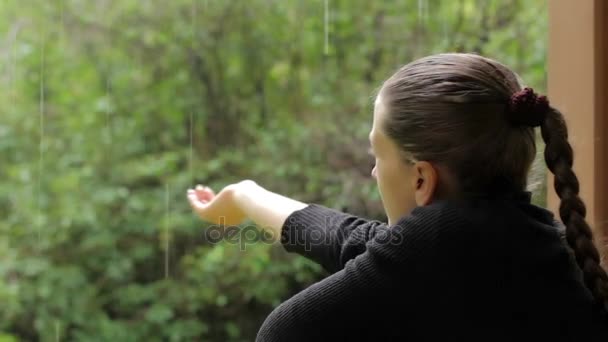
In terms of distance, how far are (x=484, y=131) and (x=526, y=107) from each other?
5 centimetres

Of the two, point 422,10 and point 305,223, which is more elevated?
point 422,10

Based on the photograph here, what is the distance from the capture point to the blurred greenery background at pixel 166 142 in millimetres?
1380

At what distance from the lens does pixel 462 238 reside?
648mm

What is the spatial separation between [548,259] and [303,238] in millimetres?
341

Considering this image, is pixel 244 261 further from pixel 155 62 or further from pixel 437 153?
pixel 437 153

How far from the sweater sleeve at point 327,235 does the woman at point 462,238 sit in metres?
0.12

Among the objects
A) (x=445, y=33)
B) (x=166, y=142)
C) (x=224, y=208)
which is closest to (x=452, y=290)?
(x=224, y=208)

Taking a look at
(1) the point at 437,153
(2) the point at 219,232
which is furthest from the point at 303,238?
(2) the point at 219,232

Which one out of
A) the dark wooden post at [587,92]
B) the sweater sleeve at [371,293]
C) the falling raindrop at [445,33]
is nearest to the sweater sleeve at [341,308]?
A: the sweater sleeve at [371,293]

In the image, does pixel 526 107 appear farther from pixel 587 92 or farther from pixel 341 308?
pixel 587 92

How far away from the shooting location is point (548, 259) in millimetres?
674

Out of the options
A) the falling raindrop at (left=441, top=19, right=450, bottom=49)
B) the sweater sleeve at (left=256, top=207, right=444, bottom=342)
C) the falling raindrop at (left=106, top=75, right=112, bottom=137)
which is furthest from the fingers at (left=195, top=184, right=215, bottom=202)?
the falling raindrop at (left=441, top=19, right=450, bottom=49)

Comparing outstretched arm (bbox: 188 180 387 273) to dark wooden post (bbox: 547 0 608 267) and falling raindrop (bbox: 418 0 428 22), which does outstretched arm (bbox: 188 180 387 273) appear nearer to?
dark wooden post (bbox: 547 0 608 267)

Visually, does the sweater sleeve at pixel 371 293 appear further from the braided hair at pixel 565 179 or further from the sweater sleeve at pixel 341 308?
the braided hair at pixel 565 179
